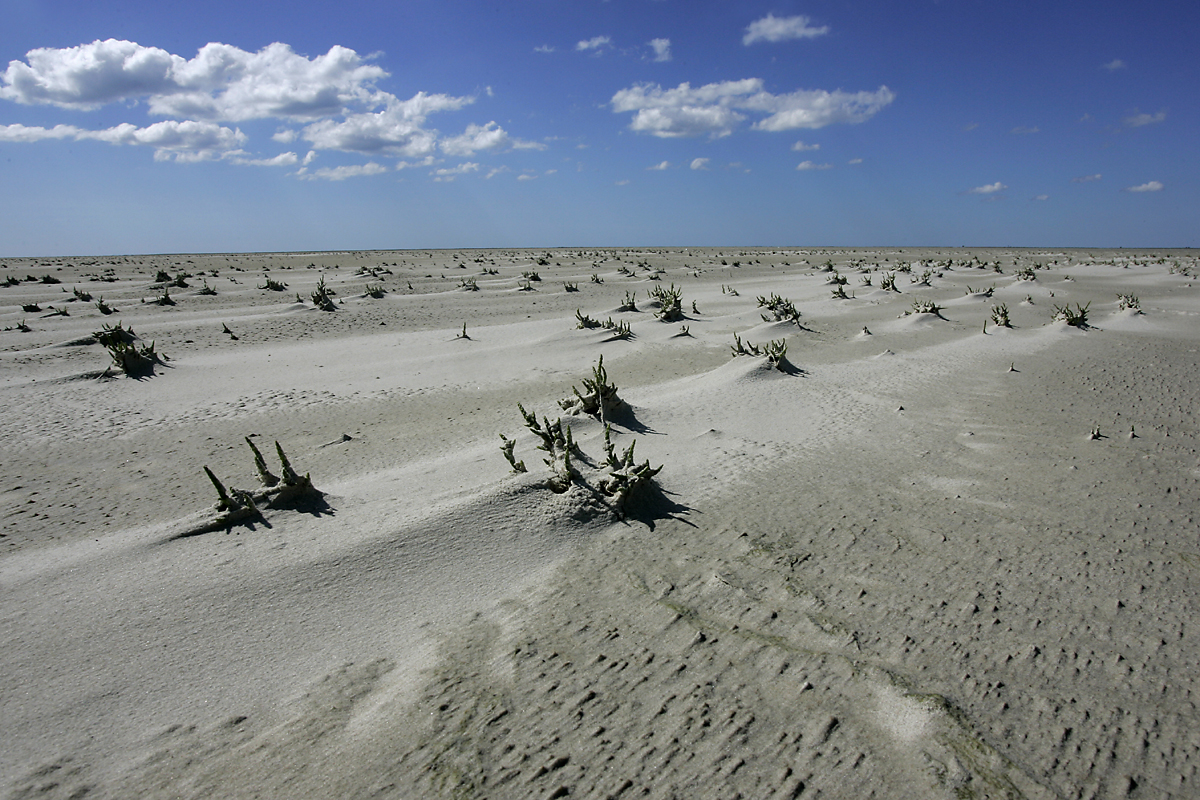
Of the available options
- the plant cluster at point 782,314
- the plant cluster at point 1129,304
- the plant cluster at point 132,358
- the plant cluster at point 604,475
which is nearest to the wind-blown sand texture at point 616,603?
the plant cluster at point 604,475

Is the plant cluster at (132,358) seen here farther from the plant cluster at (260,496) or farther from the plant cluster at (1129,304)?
the plant cluster at (1129,304)

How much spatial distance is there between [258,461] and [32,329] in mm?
9903

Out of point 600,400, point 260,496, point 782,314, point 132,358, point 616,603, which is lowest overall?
point 616,603

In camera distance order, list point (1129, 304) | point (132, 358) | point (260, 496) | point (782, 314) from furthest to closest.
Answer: point (1129, 304) < point (782, 314) < point (132, 358) < point (260, 496)

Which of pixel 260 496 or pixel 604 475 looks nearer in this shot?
pixel 260 496


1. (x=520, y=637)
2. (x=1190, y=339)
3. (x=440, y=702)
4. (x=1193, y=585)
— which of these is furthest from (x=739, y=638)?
(x=1190, y=339)

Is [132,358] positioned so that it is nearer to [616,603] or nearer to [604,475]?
[604,475]

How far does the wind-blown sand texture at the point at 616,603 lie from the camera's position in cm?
192

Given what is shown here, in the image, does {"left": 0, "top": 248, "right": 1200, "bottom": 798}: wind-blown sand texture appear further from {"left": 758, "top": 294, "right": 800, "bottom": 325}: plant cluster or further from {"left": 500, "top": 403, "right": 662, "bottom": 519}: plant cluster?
{"left": 758, "top": 294, "right": 800, "bottom": 325}: plant cluster

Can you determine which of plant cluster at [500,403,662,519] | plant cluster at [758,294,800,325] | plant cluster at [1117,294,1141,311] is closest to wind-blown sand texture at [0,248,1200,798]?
plant cluster at [500,403,662,519]

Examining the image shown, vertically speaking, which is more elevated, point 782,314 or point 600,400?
point 782,314

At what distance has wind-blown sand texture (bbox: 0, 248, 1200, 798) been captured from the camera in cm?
192

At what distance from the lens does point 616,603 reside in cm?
271

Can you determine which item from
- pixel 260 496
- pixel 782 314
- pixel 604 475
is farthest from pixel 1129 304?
pixel 260 496
